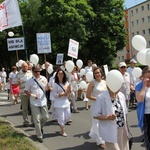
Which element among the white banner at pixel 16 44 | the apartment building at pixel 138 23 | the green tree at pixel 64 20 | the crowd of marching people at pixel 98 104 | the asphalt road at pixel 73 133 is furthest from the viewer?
the apartment building at pixel 138 23

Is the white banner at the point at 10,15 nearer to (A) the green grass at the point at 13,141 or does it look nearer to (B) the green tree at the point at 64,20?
(A) the green grass at the point at 13,141

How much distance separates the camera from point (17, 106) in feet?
43.2

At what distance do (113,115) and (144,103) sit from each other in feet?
2.29

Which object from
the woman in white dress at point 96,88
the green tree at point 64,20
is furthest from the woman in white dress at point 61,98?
the green tree at point 64,20

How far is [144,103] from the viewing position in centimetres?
479

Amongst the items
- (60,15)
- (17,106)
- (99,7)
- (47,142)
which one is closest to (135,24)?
(99,7)

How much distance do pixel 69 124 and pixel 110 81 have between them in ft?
16.0

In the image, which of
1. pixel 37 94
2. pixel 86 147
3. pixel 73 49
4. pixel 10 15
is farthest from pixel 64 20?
pixel 86 147

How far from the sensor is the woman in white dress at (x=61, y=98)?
7.50 m

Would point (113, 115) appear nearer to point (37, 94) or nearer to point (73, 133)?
point (37, 94)

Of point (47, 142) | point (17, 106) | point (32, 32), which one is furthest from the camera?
point (32, 32)

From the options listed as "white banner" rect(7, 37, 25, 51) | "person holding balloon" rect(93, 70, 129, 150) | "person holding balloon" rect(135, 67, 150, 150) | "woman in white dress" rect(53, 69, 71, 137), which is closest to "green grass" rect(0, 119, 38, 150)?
"woman in white dress" rect(53, 69, 71, 137)

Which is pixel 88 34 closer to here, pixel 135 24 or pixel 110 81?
pixel 110 81

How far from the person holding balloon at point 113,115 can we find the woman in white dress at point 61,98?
9.87ft
